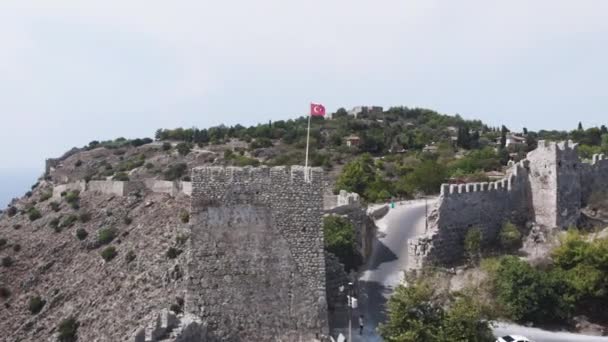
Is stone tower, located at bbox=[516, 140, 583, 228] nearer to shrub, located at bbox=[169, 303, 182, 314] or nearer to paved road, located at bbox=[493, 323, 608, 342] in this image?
paved road, located at bbox=[493, 323, 608, 342]

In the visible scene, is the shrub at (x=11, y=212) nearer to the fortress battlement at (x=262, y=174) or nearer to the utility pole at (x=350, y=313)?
the utility pole at (x=350, y=313)

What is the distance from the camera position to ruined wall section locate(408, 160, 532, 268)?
25.0 m

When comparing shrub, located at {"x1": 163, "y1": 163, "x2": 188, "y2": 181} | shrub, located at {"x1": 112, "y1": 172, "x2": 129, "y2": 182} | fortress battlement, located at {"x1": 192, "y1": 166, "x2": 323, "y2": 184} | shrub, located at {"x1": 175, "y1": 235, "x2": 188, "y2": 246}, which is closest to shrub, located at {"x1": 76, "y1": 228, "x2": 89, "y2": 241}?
shrub, located at {"x1": 175, "y1": 235, "x2": 188, "y2": 246}

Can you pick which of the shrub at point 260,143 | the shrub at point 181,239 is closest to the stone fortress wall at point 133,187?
the shrub at point 181,239

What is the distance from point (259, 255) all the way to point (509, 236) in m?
13.1

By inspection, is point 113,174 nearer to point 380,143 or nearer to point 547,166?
point 380,143

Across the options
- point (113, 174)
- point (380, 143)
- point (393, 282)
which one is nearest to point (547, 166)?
point (393, 282)

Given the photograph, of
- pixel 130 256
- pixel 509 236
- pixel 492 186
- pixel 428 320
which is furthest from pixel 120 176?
pixel 428 320

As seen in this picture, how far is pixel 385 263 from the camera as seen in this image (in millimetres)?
26156

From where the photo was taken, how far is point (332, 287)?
2039 cm

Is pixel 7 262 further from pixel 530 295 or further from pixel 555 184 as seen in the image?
pixel 555 184

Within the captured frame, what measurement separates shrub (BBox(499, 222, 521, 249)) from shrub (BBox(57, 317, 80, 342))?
60.4 ft

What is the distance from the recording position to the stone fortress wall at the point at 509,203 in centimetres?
2525

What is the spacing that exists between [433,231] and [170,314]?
41.5 ft
